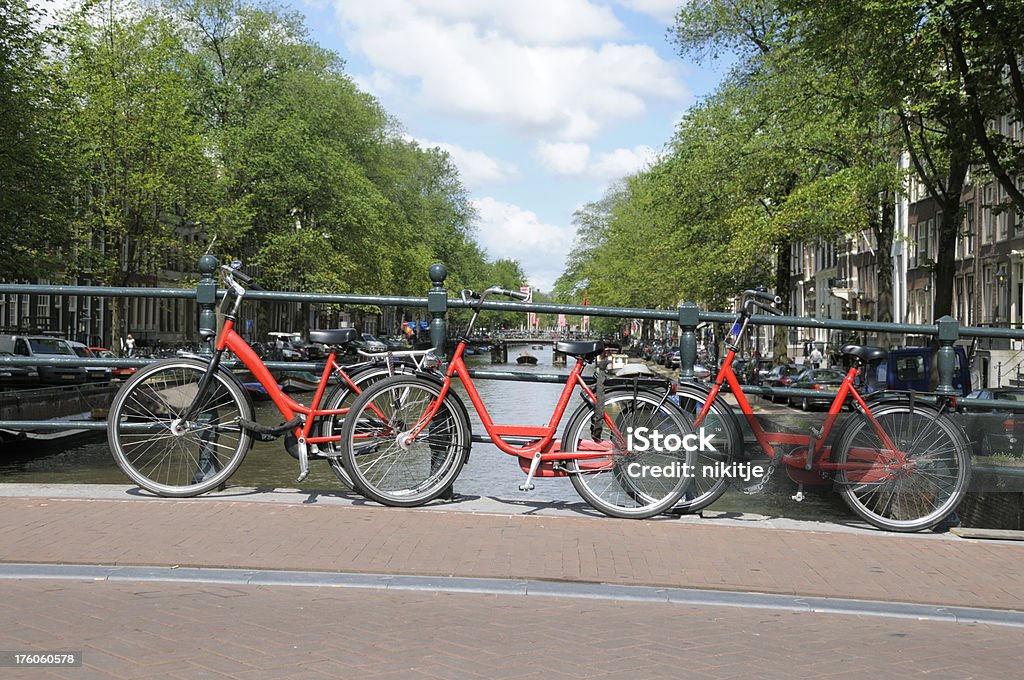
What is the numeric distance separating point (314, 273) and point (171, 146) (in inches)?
451

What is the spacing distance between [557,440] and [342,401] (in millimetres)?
1390

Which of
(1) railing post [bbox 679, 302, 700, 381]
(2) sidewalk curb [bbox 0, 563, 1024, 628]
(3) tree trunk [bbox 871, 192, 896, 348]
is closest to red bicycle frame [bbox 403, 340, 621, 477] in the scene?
(1) railing post [bbox 679, 302, 700, 381]

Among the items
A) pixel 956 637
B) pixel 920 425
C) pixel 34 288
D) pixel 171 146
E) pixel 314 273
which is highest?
pixel 171 146

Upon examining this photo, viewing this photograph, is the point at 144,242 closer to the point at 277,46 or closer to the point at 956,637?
the point at 277,46

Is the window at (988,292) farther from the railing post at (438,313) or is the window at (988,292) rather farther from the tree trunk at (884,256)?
the railing post at (438,313)

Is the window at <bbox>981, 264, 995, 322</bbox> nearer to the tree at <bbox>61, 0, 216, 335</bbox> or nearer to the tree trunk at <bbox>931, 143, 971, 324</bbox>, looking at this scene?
the tree trunk at <bbox>931, 143, 971, 324</bbox>

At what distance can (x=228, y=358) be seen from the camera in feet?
24.9

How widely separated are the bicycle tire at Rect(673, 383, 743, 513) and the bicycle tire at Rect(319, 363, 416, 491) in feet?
5.75

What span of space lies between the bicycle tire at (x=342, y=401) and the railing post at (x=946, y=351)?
3.38 m

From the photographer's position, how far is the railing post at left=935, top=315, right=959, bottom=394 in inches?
296

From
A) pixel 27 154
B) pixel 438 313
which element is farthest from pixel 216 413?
pixel 27 154

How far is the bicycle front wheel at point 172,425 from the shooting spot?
746 cm

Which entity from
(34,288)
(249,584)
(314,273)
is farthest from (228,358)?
(314,273)

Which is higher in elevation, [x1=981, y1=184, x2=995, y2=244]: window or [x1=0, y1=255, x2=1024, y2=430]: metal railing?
[x1=981, y1=184, x2=995, y2=244]: window
